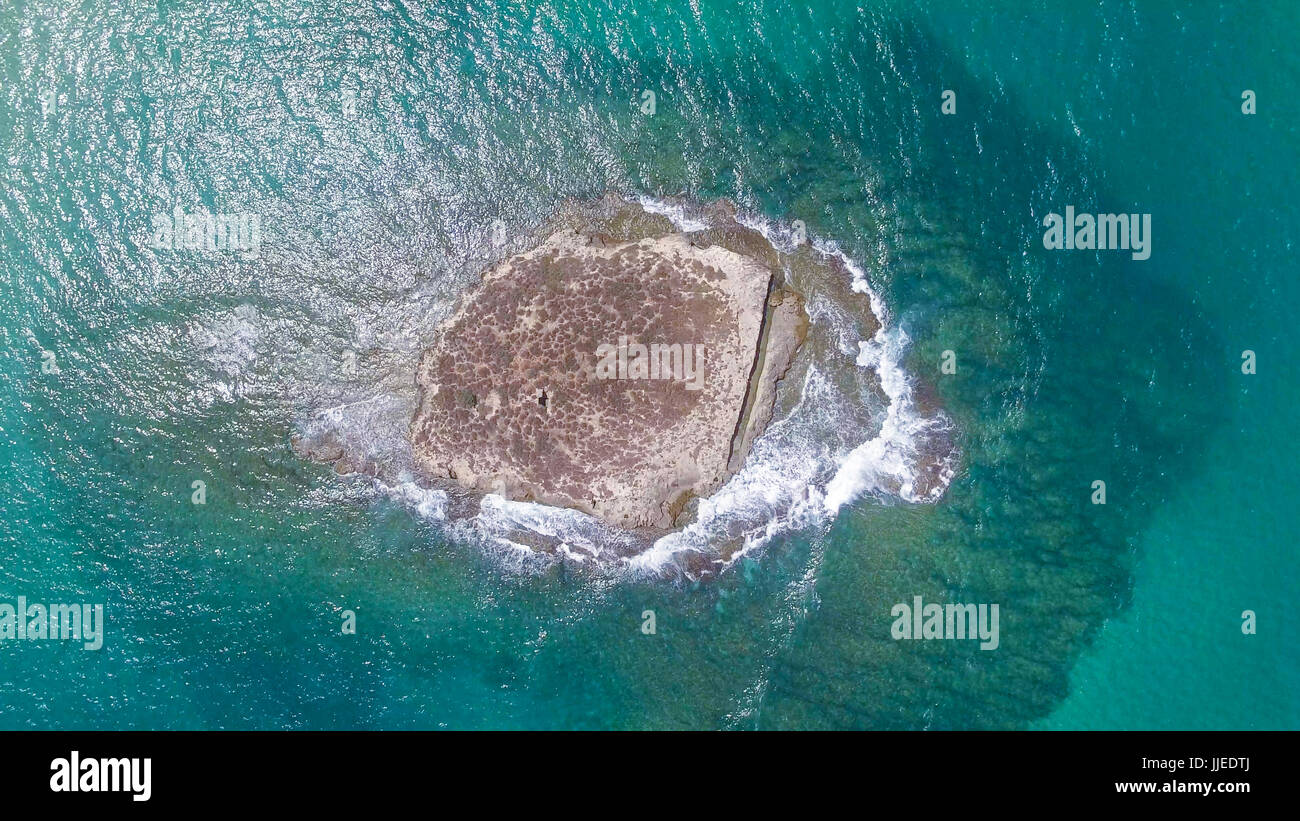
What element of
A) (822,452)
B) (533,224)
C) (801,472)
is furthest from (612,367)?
(822,452)

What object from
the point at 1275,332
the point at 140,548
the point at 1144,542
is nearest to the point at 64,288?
the point at 140,548

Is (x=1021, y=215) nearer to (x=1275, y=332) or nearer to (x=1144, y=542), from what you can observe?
(x=1275, y=332)

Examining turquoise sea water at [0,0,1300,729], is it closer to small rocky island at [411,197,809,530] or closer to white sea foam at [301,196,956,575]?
white sea foam at [301,196,956,575]

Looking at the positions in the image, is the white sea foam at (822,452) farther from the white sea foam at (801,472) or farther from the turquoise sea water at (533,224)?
the turquoise sea water at (533,224)

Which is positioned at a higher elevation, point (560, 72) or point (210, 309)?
point (560, 72)

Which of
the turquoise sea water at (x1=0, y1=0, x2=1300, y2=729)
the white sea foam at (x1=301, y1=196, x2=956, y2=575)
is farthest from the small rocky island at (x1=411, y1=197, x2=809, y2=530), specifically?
the turquoise sea water at (x1=0, y1=0, x2=1300, y2=729)
